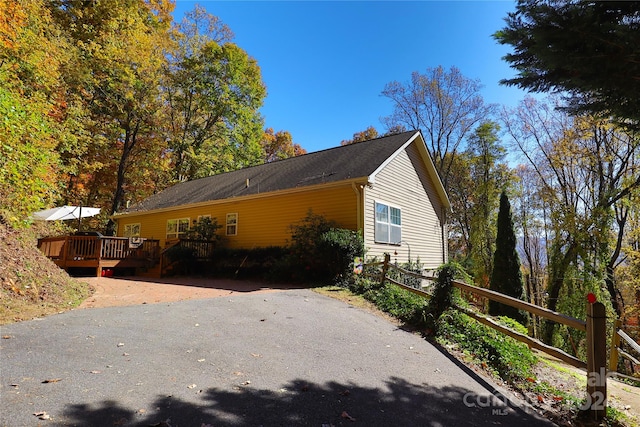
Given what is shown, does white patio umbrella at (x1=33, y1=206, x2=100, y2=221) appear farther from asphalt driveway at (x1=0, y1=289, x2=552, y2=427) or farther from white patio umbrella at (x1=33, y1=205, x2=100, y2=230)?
asphalt driveway at (x1=0, y1=289, x2=552, y2=427)

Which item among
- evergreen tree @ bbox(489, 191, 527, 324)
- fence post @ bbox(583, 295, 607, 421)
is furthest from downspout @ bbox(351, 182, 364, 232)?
evergreen tree @ bbox(489, 191, 527, 324)

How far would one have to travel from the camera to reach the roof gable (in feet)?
41.7

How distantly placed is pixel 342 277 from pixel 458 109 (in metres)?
20.9

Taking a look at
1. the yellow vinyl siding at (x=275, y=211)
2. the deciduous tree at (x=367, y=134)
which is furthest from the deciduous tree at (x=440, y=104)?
the yellow vinyl siding at (x=275, y=211)

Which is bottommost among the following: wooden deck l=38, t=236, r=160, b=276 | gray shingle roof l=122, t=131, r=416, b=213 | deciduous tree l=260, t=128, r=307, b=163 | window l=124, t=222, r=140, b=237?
wooden deck l=38, t=236, r=160, b=276

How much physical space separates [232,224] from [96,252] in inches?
210

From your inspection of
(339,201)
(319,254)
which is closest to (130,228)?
(339,201)

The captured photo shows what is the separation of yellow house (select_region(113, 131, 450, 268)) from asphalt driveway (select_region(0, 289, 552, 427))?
21.3 feet

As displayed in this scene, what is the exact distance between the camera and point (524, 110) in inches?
741

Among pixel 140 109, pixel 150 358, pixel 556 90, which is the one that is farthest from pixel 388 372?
pixel 140 109

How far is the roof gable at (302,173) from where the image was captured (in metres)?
12.7

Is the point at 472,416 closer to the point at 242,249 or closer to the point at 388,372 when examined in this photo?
the point at 388,372

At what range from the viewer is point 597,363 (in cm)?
340

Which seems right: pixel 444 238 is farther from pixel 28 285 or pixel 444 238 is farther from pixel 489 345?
pixel 28 285
